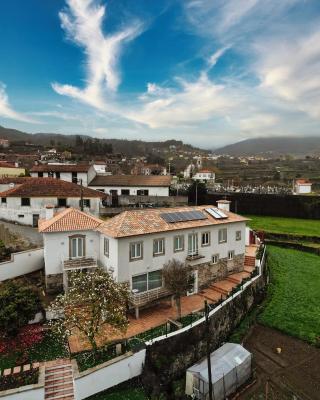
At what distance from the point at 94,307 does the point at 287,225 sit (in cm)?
4587

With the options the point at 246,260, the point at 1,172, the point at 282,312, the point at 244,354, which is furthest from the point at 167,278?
the point at 1,172

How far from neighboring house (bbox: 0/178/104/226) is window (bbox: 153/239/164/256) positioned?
63.6 ft

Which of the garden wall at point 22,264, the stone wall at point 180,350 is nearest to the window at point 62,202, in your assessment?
the garden wall at point 22,264

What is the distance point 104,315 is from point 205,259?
11107 mm

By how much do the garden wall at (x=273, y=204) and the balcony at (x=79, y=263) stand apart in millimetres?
41448

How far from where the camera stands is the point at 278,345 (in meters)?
21.0

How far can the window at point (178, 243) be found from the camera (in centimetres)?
2371

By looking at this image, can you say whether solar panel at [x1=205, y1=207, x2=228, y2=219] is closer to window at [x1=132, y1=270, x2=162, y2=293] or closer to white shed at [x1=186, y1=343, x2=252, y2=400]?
window at [x1=132, y1=270, x2=162, y2=293]

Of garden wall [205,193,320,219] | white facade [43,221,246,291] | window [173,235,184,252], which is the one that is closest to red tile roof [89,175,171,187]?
garden wall [205,193,320,219]

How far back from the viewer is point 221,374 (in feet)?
54.0

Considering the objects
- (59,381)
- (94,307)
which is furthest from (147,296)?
(59,381)

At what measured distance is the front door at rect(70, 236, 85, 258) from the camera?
23.3 m

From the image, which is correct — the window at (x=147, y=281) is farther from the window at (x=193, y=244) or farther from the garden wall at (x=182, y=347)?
the garden wall at (x=182, y=347)

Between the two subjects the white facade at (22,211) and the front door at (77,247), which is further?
the white facade at (22,211)
